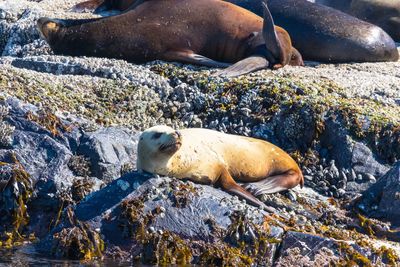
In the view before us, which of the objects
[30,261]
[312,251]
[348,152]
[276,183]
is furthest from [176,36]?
[30,261]

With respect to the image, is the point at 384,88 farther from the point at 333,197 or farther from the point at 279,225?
the point at 279,225

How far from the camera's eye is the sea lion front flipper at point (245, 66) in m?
11.1

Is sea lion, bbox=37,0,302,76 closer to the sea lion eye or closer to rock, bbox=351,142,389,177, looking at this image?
rock, bbox=351,142,389,177

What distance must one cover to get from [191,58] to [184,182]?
4.03 m

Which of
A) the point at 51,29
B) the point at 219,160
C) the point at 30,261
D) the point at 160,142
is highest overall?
the point at 160,142

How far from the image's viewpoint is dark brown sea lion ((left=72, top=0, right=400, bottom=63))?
13.0 m

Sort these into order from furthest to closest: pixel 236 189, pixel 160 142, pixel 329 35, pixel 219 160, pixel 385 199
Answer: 1. pixel 329 35
2. pixel 385 199
3. pixel 219 160
4. pixel 236 189
5. pixel 160 142

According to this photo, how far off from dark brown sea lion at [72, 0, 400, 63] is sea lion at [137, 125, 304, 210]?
416cm

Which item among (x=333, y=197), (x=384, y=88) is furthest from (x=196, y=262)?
(x=384, y=88)

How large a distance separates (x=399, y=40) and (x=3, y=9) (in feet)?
19.7

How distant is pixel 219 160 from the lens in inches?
320

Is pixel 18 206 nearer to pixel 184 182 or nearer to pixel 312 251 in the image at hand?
pixel 184 182

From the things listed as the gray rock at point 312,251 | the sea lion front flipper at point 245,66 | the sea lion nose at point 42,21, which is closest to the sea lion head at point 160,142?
the gray rock at point 312,251

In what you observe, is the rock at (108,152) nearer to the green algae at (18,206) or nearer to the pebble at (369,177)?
the green algae at (18,206)
